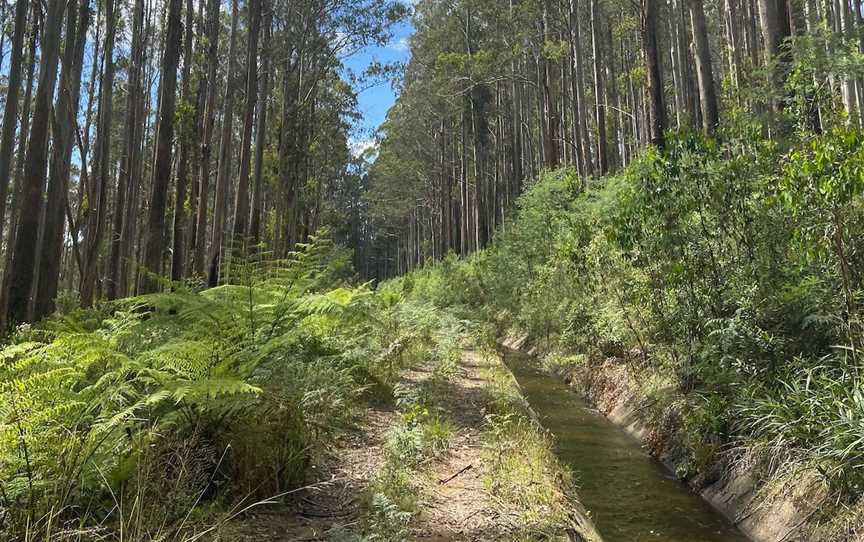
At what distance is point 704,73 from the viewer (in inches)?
480

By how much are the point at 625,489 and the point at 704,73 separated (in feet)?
32.6

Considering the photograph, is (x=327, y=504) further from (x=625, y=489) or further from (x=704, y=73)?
(x=704, y=73)

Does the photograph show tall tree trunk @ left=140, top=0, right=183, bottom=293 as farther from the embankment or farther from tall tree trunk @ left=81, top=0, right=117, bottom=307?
the embankment

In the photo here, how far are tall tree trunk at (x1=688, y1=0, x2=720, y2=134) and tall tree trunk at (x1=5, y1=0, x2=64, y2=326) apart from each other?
12.4 meters

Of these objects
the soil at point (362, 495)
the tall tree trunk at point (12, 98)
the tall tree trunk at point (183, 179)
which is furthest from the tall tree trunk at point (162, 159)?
the soil at point (362, 495)

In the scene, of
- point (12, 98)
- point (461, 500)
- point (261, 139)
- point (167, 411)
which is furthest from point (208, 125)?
point (461, 500)

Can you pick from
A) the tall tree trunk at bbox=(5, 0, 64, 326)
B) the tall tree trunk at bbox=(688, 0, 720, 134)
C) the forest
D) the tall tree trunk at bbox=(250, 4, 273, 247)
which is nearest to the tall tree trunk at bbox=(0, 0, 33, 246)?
the forest

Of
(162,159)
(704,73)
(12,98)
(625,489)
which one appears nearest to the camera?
(625,489)

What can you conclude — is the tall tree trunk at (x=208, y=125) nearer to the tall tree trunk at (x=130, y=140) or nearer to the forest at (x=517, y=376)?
the tall tree trunk at (x=130, y=140)

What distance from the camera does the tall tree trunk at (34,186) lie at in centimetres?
973

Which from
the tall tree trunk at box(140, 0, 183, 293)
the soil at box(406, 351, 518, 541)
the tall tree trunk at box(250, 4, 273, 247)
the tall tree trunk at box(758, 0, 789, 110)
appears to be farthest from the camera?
the tall tree trunk at box(250, 4, 273, 247)

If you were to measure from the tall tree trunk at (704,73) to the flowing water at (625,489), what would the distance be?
6944 millimetres

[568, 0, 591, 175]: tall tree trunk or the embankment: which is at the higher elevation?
[568, 0, 591, 175]: tall tree trunk

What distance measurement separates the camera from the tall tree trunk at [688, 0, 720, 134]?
11742 mm
